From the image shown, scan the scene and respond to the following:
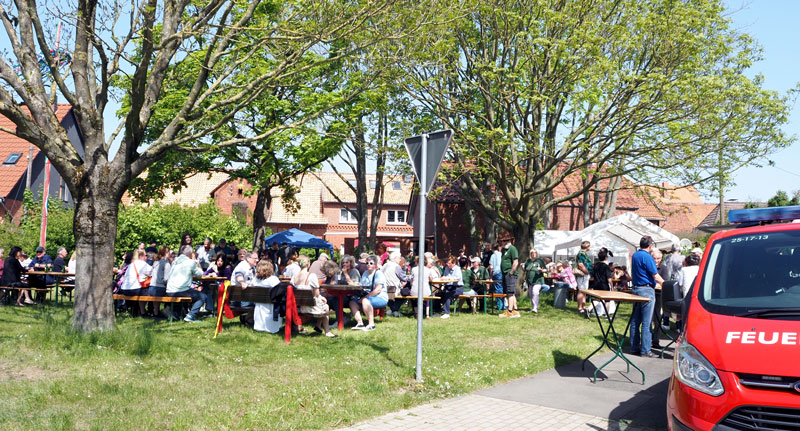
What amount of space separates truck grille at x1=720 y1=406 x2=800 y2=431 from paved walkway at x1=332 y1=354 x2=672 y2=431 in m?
1.89

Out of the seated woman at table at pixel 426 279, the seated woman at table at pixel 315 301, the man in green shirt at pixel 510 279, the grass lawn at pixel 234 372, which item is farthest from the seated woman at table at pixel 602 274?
the seated woman at table at pixel 315 301

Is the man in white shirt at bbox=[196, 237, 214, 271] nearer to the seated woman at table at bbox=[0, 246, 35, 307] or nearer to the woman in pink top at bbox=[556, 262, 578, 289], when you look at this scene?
the seated woman at table at bbox=[0, 246, 35, 307]

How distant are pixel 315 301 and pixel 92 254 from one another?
3365 millimetres

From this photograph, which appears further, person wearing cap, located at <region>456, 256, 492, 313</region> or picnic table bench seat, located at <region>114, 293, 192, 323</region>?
person wearing cap, located at <region>456, 256, 492, 313</region>

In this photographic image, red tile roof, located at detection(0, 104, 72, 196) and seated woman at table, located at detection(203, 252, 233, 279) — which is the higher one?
red tile roof, located at detection(0, 104, 72, 196)

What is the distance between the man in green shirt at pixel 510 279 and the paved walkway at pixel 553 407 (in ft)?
22.7

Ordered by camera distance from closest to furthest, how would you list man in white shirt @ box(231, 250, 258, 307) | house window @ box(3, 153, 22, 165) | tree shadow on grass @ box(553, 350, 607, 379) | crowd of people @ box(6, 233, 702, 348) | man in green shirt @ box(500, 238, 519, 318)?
1. tree shadow on grass @ box(553, 350, 607, 379)
2. crowd of people @ box(6, 233, 702, 348)
3. man in white shirt @ box(231, 250, 258, 307)
4. man in green shirt @ box(500, 238, 519, 318)
5. house window @ box(3, 153, 22, 165)

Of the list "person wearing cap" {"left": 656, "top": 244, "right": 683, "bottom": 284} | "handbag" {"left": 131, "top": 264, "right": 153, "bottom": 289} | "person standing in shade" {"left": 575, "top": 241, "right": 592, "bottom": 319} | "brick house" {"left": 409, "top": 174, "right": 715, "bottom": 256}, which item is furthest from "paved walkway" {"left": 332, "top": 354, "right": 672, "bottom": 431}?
"brick house" {"left": 409, "top": 174, "right": 715, "bottom": 256}

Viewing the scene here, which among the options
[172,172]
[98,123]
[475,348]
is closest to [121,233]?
[172,172]

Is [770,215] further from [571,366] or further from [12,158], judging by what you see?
[12,158]

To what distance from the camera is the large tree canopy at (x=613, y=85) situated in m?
16.7

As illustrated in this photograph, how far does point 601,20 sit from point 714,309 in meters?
15.0

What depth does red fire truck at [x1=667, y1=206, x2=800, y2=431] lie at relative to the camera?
4.29 meters

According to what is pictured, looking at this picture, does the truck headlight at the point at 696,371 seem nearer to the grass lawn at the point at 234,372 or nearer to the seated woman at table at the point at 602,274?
the grass lawn at the point at 234,372
